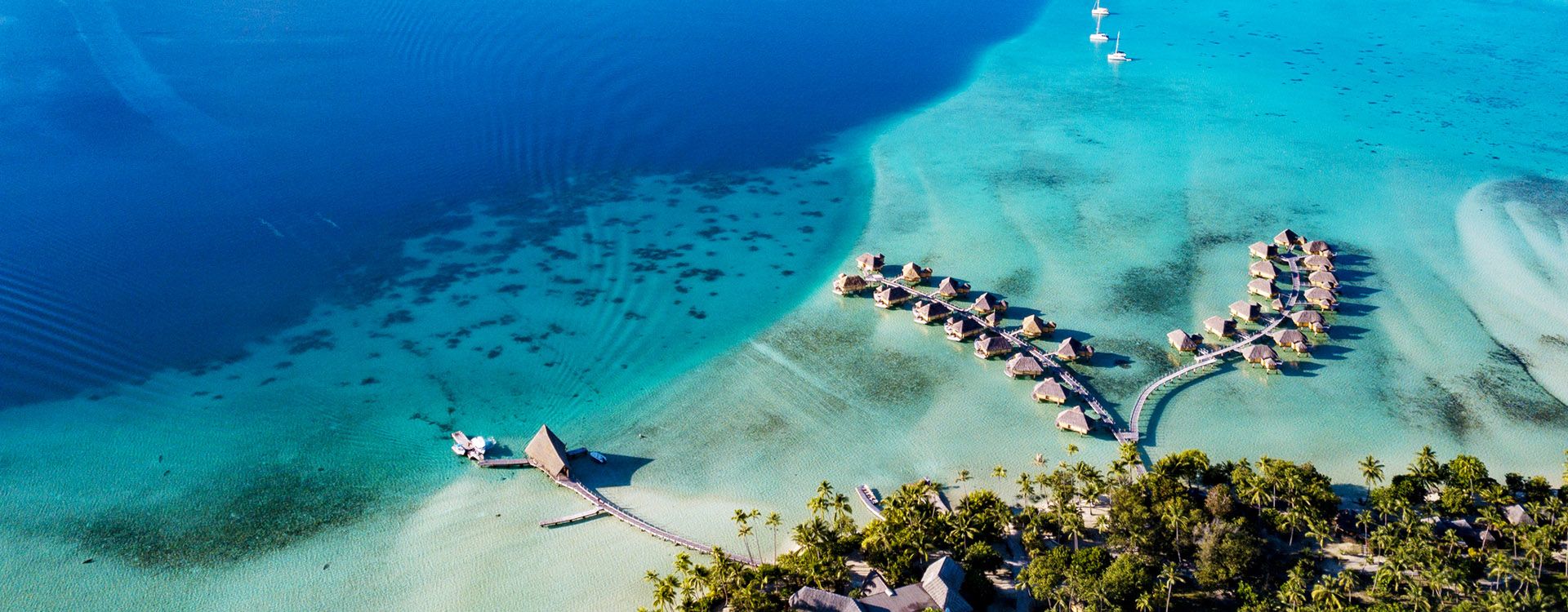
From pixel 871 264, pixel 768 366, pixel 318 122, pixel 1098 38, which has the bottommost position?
pixel 768 366

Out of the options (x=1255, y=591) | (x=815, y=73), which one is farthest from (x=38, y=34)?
(x=1255, y=591)

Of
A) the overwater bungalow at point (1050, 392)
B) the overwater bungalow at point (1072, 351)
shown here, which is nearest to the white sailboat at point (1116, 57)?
the overwater bungalow at point (1072, 351)

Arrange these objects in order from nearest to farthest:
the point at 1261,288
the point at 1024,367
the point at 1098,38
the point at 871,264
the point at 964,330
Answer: the point at 1024,367, the point at 964,330, the point at 1261,288, the point at 871,264, the point at 1098,38

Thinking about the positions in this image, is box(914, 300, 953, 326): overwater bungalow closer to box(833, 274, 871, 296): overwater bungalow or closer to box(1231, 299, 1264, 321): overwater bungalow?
box(833, 274, 871, 296): overwater bungalow

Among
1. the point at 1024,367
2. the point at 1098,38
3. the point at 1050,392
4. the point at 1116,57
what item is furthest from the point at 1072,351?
the point at 1098,38

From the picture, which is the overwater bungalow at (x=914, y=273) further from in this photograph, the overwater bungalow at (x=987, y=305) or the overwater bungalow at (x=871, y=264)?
the overwater bungalow at (x=987, y=305)

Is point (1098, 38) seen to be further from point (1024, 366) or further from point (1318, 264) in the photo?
point (1024, 366)

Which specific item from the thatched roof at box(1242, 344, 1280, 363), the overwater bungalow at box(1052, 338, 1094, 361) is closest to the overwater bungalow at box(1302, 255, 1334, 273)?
the thatched roof at box(1242, 344, 1280, 363)
